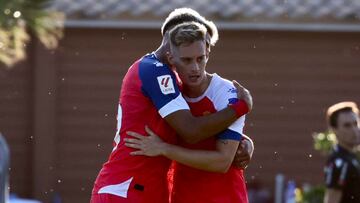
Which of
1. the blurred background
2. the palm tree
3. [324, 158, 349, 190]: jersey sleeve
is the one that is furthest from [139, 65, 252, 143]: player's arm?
the blurred background

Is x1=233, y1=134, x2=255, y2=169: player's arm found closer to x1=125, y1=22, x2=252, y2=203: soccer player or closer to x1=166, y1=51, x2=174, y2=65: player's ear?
x1=125, y1=22, x2=252, y2=203: soccer player

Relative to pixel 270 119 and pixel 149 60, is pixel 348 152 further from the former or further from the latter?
pixel 270 119

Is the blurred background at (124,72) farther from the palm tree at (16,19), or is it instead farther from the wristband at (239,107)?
the wristband at (239,107)

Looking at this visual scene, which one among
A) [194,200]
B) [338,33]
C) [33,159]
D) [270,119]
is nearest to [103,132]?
[33,159]

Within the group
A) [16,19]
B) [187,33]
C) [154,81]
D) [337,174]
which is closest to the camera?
[187,33]

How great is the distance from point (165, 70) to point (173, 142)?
397 millimetres

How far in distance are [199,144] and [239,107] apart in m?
0.31

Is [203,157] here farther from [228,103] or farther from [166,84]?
[166,84]

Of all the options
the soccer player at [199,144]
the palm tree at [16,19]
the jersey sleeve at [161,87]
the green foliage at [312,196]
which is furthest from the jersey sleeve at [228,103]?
the green foliage at [312,196]

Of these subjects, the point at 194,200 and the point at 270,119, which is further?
the point at 270,119

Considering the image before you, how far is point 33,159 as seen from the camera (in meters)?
18.0

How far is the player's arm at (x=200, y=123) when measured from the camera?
251 inches

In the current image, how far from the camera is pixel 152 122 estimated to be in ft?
21.3

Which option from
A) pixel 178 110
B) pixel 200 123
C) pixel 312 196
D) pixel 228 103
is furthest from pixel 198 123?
pixel 312 196
